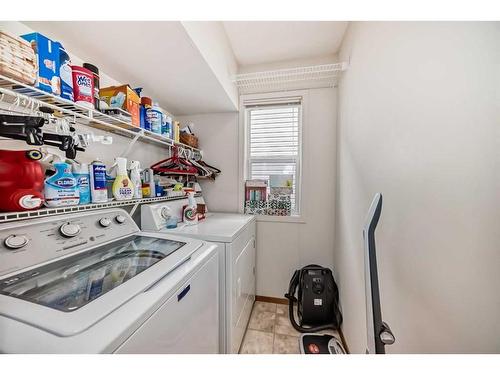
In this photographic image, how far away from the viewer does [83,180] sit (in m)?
1.04

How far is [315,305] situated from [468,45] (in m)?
2.16

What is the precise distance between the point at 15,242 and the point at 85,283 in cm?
32

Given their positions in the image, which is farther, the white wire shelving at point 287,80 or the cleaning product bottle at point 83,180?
the white wire shelving at point 287,80

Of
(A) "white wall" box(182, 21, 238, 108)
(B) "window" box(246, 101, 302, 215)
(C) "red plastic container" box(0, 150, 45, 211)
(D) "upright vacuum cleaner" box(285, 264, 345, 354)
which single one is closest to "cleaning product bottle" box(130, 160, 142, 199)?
(C) "red plastic container" box(0, 150, 45, 211)

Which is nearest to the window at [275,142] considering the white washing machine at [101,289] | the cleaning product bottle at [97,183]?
the white washing machine at [101,289]

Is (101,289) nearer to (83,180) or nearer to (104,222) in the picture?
(104,222)

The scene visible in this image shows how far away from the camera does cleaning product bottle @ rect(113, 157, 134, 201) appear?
123cm

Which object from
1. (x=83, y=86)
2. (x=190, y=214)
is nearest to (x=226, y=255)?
(x=190, y=214)

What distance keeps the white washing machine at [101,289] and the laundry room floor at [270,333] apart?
76 centimetres

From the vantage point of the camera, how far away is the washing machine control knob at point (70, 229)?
885 mm

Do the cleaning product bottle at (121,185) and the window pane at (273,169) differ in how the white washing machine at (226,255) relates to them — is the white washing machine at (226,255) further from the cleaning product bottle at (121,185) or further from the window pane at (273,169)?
the window pane at (273,169)
